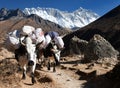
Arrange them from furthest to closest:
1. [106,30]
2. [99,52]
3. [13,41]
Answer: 1. [106,30]
2. [99,52]
3. [13,41]

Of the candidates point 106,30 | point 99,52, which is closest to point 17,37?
point 99,52

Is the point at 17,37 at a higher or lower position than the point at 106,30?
lower

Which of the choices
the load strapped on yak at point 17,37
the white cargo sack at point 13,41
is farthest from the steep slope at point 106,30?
the white cargo sack at point 13,41

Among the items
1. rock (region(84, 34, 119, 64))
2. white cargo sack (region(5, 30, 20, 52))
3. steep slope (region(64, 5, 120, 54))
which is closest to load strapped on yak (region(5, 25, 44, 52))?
white cargo sack (region(5, 30, 20, 52))

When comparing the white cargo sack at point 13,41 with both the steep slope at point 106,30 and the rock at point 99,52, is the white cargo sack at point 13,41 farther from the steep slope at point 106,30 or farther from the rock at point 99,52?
→ the steep slope at point 106,30

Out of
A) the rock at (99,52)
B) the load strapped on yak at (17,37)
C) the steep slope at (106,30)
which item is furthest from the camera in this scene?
the steep slope at (106,30)

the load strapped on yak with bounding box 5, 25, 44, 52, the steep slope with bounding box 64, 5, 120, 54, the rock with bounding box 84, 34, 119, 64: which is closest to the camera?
the load strapped on yak with bounding box 5, 25, 44, 52

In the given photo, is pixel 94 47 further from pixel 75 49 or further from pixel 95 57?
pixel 75 49

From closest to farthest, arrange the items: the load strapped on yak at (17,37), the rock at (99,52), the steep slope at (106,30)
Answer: the load strapped on yak at (17,37)
the rock at (99,52)
the steep slope at (106,30)

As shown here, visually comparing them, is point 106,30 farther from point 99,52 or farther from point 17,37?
point 17,37

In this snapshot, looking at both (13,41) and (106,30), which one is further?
(106,30)

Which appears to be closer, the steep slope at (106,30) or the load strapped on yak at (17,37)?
the load strapped on yak at (17,37)

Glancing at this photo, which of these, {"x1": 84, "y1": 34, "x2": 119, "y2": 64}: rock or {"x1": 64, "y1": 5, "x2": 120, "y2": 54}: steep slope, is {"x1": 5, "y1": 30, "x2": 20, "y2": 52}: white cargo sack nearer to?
{"x1": 84, "y1": 34, "x2": 119, "y2": 64}: rock

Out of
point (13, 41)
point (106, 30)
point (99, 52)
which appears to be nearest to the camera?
point (13, 41)
